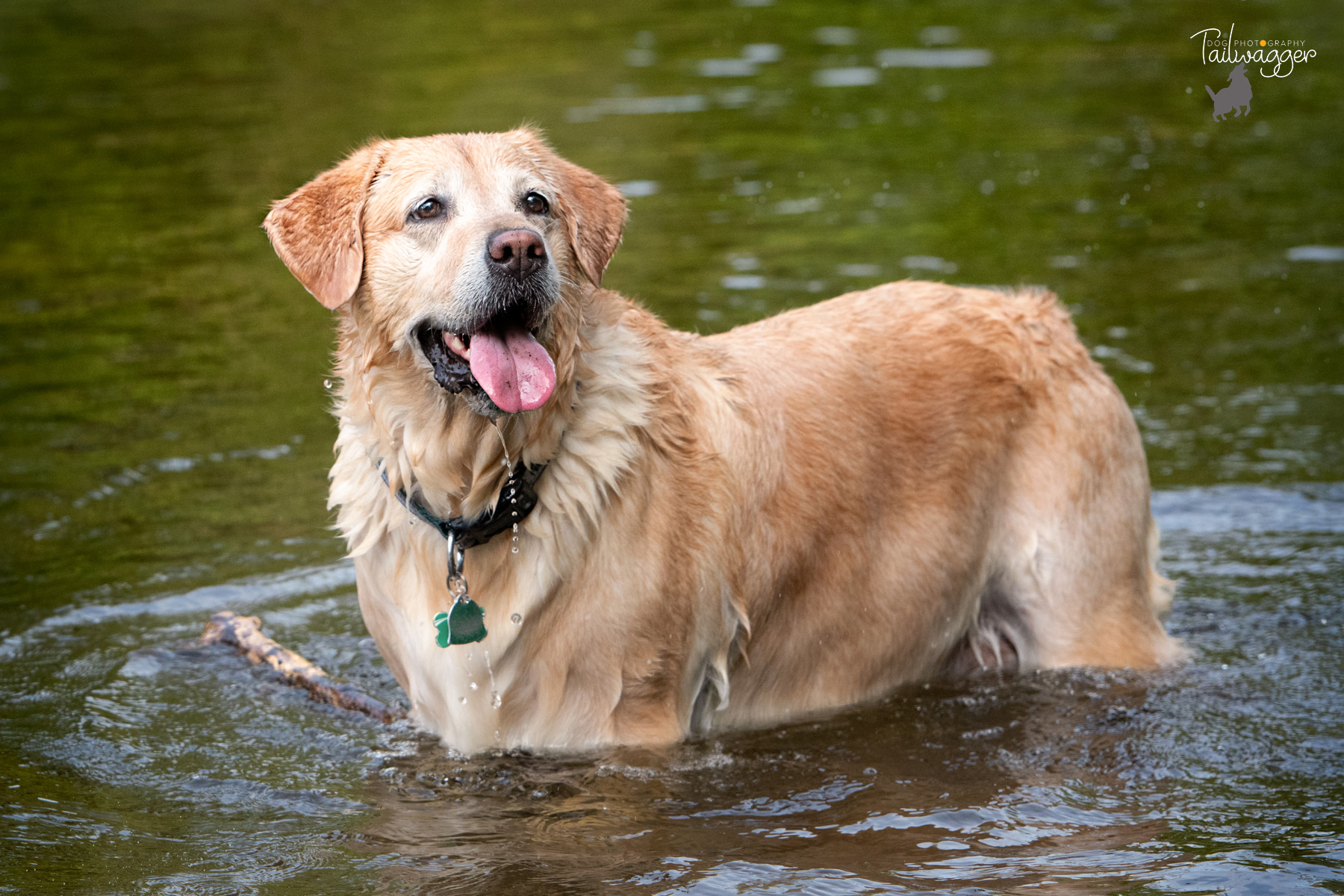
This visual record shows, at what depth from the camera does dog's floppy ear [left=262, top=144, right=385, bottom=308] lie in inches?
200

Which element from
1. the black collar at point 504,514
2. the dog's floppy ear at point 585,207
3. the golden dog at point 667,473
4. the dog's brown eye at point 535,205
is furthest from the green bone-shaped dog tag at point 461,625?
the dog's brown eye at point 535,205

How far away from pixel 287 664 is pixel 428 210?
232cm

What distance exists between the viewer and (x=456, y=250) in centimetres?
491

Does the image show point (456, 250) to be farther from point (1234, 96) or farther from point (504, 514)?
point (1234, 96)

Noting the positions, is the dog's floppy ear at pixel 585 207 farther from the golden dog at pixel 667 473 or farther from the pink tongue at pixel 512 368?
the pink tongue at pixel 512 368

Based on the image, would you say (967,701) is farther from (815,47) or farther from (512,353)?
(815,47)

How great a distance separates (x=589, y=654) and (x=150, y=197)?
37.3ft

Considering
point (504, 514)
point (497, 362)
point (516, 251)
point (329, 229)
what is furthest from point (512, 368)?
point (329, 229)

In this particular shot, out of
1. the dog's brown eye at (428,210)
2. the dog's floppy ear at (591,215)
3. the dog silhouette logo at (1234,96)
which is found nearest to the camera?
the dog's brown eye at (428,210)

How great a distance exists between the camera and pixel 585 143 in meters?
15.3

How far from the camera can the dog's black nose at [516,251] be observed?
4.77m

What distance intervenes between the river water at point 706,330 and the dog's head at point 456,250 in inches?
60.5

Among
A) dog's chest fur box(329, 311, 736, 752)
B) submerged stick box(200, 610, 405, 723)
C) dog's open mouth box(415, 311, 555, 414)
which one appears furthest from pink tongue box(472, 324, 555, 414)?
submerged stick box(200, 610, 405, 723)

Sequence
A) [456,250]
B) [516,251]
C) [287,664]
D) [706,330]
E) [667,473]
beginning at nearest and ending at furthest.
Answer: [516,251] < [456,250] < [667,473] < [287,664] < [706,330]
